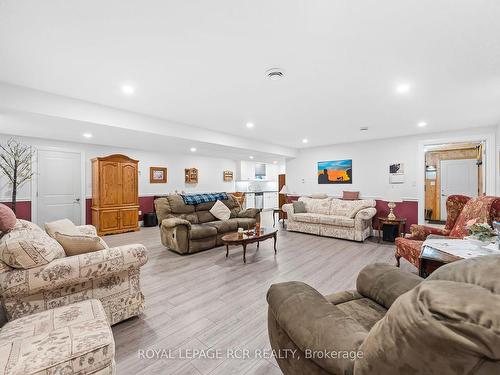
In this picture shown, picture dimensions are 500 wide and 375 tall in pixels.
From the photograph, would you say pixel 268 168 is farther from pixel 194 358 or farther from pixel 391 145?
pixel 194 358

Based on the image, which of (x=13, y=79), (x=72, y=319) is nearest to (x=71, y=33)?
(x=13, y=79)

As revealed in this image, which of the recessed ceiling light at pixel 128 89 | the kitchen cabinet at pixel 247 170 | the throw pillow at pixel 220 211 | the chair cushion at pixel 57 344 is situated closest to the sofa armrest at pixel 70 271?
the chair cushion at pixel 57 344

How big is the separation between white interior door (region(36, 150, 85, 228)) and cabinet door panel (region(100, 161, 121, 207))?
0.68m

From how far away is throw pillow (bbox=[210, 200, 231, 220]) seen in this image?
4996 millimetres

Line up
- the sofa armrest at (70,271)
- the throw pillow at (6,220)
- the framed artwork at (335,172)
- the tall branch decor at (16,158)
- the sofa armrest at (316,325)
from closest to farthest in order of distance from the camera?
1. the sofa armrest at (316,325)
2. the sofa armrest at (70,271)
3. the throw pillow at (6,220)
4. the tall branch decor at (16,158)
5. the framed artwork at (335,172)

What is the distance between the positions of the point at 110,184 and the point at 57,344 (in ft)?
17.6

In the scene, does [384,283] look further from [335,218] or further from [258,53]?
[335,218]

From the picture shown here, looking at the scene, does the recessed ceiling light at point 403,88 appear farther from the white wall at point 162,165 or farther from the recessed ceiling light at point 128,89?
the white wall at point 162,165

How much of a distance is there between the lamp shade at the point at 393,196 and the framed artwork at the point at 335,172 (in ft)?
3.21

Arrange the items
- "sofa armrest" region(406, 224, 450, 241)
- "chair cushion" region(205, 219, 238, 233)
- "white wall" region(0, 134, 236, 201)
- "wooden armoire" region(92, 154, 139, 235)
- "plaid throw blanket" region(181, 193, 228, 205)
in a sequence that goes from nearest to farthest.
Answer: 1. "sofa armrest" region(406, 224, 450, 241)
2. "chair cushion" region(205, 219, 238, 233)
3. "plaid throw blanket" region(181, 193, 228, 205)
4. "white wall" region(0, 134, 236, 201)
5. "wooden armoire" region(92, 154, 139, 235)

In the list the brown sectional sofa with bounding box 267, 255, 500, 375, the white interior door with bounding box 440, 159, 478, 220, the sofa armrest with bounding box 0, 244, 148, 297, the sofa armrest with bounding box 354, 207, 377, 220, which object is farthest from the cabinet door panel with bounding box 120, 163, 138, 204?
the white interior door with bounding box 440, 159, 478, 220

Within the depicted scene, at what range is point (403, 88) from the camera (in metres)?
2.83

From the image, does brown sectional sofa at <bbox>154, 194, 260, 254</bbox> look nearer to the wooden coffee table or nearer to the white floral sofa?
the wooden coffee table

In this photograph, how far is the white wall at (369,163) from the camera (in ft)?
17.6
